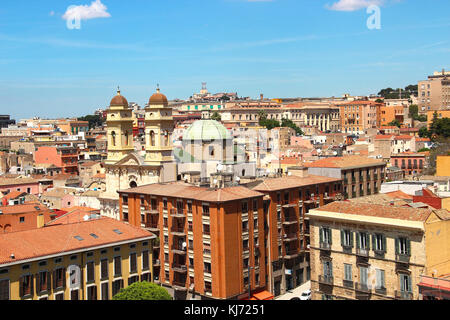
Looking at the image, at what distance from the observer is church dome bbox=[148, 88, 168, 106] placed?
52656 millimetres

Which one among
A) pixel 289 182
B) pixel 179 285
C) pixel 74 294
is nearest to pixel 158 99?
pixel 289 182

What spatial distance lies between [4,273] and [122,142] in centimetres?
2708

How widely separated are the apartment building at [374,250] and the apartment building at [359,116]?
107 metres

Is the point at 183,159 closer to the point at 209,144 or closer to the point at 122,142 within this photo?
the point at 209,144

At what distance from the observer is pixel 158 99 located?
2073 inches

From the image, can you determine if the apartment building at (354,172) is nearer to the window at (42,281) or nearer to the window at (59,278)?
the window at (59,278)

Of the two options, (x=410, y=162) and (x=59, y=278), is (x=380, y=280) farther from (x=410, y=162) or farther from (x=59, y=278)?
(x=410, y=162)

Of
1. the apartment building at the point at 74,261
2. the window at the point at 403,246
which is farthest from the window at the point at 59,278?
Result: the window at the point at 403,246

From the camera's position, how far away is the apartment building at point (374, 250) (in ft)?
84.7

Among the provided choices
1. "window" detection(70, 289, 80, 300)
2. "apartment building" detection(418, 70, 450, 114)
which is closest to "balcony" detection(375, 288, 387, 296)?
"window" detection(70, 289, 80, 300)

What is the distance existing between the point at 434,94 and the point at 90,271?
122m

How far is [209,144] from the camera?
5303 cm

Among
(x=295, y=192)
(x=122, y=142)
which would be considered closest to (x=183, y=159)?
(x=122, y=142)
